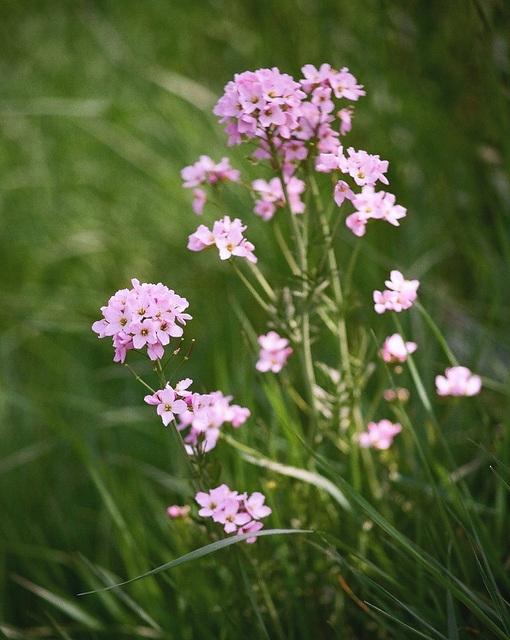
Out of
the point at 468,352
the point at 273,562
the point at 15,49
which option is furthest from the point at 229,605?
the point at 15,49

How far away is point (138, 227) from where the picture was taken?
2734mm

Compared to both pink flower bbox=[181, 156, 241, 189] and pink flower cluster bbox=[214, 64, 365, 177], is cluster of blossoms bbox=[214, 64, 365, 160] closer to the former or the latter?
pink flower cluster bbox=[214, 64, 365, 177]

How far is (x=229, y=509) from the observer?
989 mm

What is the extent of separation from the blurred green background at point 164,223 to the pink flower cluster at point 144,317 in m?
0.55

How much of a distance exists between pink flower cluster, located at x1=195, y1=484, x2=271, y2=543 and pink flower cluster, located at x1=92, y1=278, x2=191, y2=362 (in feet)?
0.75

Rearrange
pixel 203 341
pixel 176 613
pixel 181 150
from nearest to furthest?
pixel 176 613 → pixel 203 341 → pixel 181 150

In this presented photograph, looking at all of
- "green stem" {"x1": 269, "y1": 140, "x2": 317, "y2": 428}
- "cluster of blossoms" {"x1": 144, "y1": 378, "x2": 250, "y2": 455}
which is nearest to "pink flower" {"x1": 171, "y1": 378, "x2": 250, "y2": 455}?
"cluster of blossoms" {"x1": 144, "y1": 378, "x2": 250, "y2": 455}

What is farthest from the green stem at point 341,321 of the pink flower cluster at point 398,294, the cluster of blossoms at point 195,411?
the cluster of blossoms at point 195,411

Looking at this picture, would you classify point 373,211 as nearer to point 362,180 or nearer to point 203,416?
point 362,180

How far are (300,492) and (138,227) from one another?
167 cm

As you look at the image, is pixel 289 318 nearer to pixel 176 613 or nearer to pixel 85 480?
pixel 176 613

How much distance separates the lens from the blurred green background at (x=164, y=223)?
174 centimetres

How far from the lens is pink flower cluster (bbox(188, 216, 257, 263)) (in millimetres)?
1011

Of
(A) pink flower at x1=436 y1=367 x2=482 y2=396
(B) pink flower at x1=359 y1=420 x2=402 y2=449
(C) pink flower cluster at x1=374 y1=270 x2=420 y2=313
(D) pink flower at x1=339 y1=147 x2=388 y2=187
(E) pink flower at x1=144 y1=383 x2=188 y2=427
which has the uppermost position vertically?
(D) pink flower at x1=339 y1=147 x2=388 y2=187
